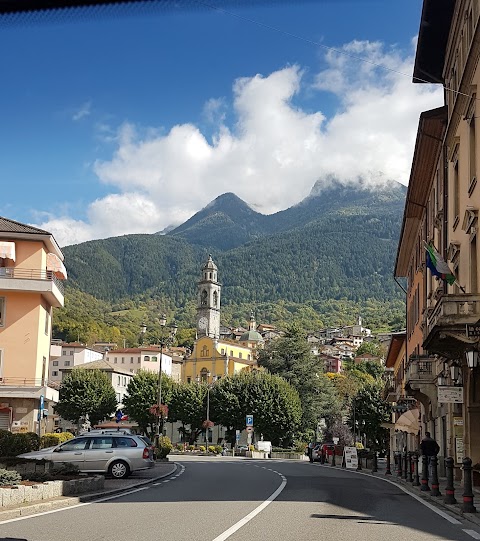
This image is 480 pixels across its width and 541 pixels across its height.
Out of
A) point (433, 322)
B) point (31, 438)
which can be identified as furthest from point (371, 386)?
point (433, 322)

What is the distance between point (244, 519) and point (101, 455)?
1291cm

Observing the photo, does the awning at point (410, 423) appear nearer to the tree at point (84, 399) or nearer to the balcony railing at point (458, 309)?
the balcony railing at point (458, 309)

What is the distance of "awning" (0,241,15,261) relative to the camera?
→ 4381 cm

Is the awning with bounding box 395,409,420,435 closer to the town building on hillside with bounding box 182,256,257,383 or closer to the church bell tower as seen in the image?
the town building on hillside with bounding box 182,256,257,383

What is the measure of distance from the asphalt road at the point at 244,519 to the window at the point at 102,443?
5220 mm

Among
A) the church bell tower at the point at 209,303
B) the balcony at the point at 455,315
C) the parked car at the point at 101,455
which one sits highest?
the church bell tower at the point at 209,303

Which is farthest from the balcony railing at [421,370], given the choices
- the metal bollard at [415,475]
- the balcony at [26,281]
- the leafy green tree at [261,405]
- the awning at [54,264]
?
the leafy green tree at [261,405]

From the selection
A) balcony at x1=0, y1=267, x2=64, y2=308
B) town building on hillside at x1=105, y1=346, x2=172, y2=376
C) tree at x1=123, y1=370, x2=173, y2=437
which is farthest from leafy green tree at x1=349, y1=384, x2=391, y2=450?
town building on hillside at x1=105, y1=346, x2=172, y2=376

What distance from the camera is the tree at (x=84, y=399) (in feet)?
307

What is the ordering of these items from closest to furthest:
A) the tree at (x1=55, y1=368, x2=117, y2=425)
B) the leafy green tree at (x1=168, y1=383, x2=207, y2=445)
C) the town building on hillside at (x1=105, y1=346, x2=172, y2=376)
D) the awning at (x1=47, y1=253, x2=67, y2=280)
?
1. the awning at (x1=47, y1=253, x2=67, y2=280)
2. the tree at (x1=55, y1=368, x2=117, y2=425)
3. the leafy green tree at (x1=168, y1=383, x2=207, y2=445)
4. the town building on hillside at (x1=105, y1=346, x2=172, y2=376)

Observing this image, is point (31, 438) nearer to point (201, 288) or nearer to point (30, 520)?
point (30, 520)

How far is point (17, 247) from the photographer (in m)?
45.4

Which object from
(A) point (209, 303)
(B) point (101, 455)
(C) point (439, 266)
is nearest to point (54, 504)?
(B) point (101, 455)

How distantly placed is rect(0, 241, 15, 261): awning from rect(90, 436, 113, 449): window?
784 inches
